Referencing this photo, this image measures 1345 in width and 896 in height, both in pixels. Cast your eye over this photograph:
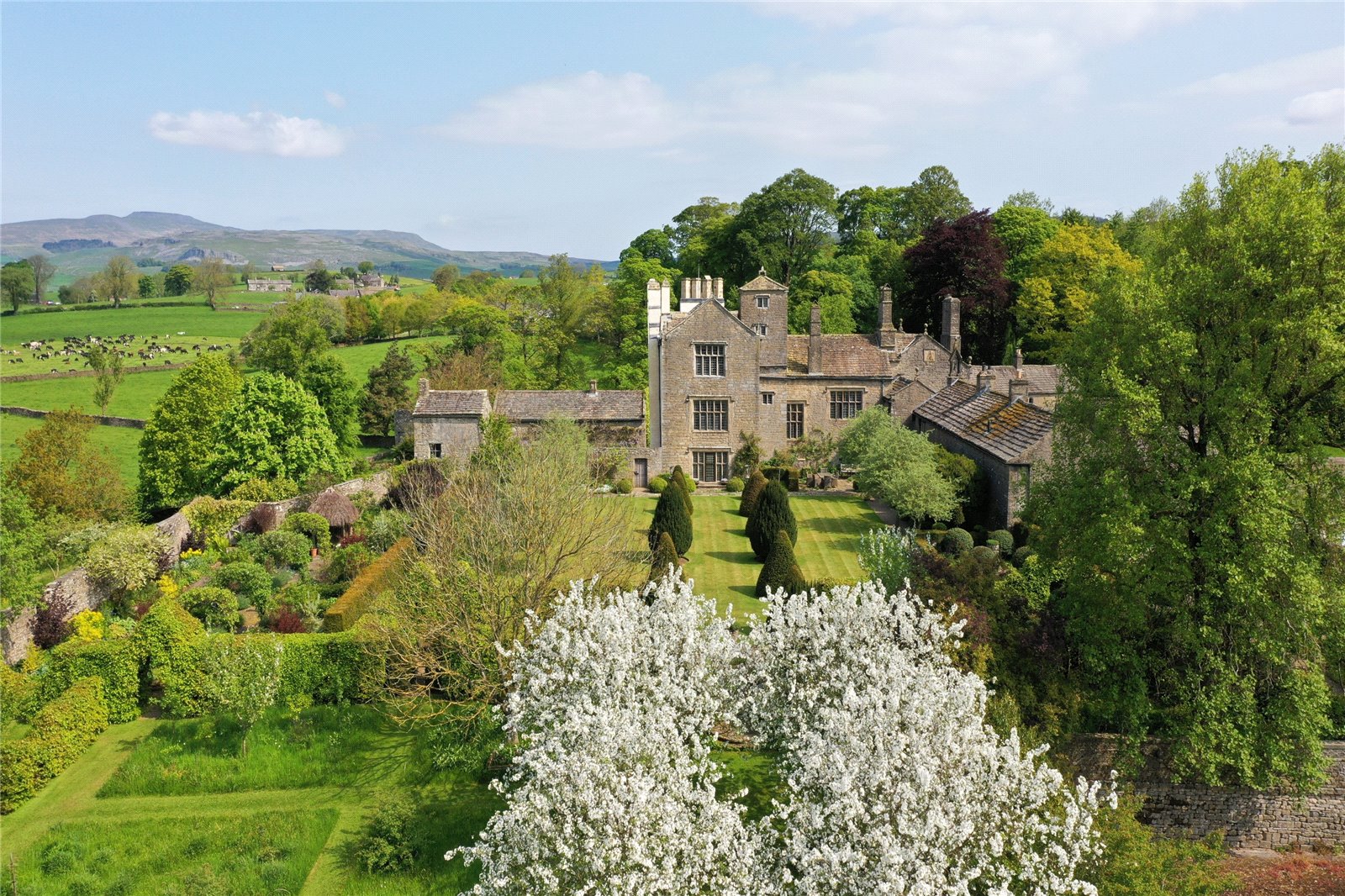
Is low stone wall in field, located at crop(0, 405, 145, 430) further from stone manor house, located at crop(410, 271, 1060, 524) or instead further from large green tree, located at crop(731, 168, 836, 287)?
large green tree, located at crop(731, 168, 836, 287)

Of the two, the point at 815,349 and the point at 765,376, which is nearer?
the point at 765,376

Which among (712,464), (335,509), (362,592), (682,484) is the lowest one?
(362,592)

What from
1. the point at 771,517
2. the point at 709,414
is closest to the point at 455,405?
the point at 709,414

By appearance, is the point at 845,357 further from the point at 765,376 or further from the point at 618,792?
the point at 618,792

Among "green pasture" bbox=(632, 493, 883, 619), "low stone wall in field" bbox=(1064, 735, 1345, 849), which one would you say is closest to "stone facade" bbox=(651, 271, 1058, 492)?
"green pasture" bbox=(632, 493, 883, 619)

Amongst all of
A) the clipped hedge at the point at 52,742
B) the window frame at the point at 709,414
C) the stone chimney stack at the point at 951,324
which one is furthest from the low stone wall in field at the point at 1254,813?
the stone chimney stack at the point at 951,324

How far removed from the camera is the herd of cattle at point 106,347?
8575cm

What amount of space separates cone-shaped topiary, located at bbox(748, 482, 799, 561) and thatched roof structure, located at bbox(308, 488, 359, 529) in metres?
17.6

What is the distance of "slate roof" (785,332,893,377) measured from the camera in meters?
50.5

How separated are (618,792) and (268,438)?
35.8 metres

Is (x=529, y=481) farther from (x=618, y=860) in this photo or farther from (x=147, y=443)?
(x=147, y=443)

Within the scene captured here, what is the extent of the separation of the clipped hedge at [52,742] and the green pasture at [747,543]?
17512mm

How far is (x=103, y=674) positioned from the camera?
23.2m

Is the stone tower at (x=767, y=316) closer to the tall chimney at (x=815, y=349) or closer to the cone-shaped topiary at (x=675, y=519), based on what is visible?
the tall chimney at (x=815, y=349)
